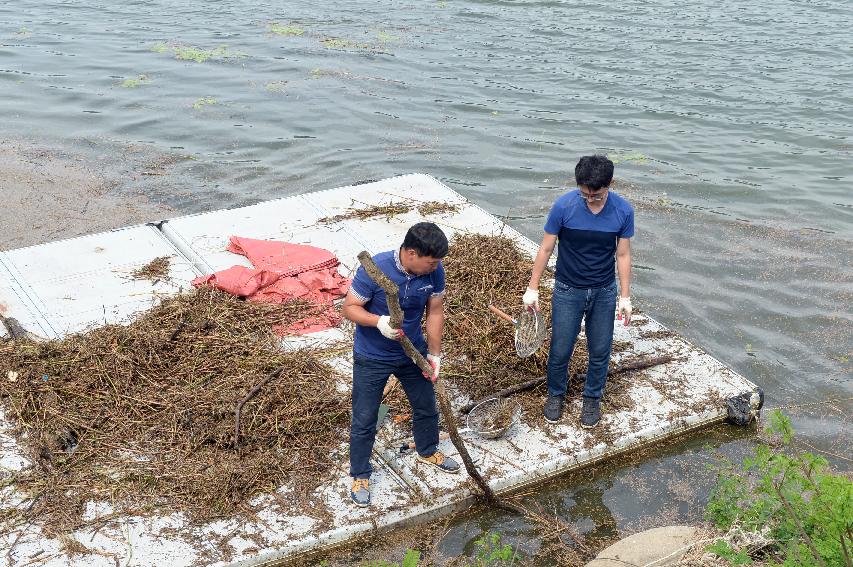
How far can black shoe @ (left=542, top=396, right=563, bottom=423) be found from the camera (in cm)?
636

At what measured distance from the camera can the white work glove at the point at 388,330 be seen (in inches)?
192

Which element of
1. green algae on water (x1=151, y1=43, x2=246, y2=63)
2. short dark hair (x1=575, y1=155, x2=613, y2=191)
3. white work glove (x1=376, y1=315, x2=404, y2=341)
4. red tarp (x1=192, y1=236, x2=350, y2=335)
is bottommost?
red tarp (x1=192, y1=236, x2=350, y2=335)

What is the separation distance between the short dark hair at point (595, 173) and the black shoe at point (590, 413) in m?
1.66

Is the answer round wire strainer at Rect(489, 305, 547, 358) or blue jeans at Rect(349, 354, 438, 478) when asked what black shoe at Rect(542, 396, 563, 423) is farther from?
blue jeans at Rect(349, 354, 438, 478)

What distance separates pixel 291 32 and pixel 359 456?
13.8 meters

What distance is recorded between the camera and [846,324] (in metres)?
8.53

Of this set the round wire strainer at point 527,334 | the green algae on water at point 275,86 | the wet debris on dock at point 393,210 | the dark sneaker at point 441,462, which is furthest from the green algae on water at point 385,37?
the dark sneaker at point 441,462

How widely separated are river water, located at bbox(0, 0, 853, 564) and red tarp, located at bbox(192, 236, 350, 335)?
268cm

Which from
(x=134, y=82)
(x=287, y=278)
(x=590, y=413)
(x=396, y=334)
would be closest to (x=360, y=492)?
(x=396, y=334)

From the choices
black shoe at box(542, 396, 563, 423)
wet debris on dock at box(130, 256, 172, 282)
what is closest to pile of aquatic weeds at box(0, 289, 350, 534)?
wet debris on dock at box(130, 256, 172, 282)

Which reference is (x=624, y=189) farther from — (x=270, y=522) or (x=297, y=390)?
(x=270, y=522)

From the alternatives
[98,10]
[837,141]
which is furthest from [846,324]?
[98,10]

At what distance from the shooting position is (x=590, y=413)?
20.9 feet

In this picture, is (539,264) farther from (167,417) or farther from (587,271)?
(167,417)
